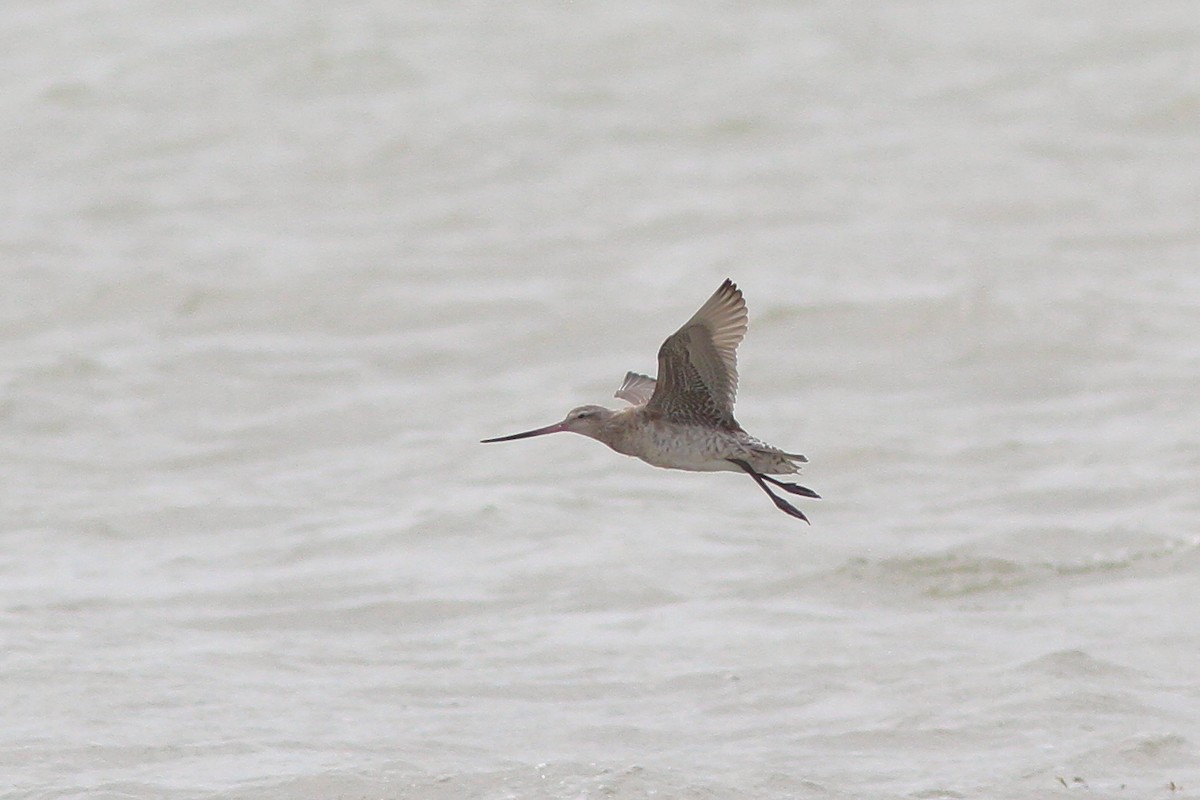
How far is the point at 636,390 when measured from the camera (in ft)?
21.5

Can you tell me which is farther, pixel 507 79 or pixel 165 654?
pixel 507 79

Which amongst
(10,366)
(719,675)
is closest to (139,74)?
(10,366)

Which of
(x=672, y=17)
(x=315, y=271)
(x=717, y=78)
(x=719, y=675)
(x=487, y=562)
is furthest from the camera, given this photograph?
(x=672, y=17)

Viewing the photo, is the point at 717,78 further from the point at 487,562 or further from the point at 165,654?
the point at 165,654

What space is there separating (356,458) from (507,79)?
7.37 metres

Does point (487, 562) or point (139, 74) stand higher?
point (139, 74)

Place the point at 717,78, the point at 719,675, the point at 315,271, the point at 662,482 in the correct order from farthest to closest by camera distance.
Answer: the point at 717,78 → the point at 315,271 → the point at 662,482 → the point at 719,675

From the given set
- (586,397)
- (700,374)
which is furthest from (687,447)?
(586,397)

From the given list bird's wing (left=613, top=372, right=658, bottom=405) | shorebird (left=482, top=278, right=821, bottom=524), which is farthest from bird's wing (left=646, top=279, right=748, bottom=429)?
bird's wing (left=613, top=372, right=658, bottom=405)

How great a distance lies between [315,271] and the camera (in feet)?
43.9

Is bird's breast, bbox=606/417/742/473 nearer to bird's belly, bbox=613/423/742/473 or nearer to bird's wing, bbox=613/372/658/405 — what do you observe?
bird's belly, bbox=613/423/742/473

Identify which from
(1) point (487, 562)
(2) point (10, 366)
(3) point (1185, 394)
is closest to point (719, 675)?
(1) point (487, 562)

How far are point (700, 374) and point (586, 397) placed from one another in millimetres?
5691

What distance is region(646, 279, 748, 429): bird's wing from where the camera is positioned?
221 inches
